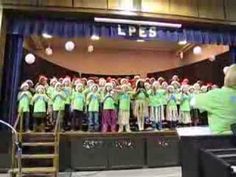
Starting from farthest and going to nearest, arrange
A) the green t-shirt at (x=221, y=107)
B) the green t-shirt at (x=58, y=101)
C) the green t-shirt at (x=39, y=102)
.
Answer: the green t-shirt at (x=58, y=101), the green t-shirt at (x=39, y=102), the green t-shirt at (x=221, y=107)

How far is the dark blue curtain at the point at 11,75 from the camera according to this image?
18.0 ft

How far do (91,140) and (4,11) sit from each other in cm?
260

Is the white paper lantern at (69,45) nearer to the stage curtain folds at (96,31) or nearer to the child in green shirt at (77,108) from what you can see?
the stage curtain folds at (96,31)

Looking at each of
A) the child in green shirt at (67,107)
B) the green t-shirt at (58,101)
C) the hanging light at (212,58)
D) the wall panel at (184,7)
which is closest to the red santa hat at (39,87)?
the green t-shirt at (58,101)

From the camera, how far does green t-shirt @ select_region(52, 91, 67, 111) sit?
19.3 ft

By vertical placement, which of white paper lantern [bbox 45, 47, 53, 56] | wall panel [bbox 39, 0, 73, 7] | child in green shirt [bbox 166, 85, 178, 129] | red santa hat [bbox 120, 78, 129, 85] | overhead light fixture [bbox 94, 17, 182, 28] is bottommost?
child in green shirt [bbox 166, 85, 178, 129]

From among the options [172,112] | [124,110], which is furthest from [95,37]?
[172,112]

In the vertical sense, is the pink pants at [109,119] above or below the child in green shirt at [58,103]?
below

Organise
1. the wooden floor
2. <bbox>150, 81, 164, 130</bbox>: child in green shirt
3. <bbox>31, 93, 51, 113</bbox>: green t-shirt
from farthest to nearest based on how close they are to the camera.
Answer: <bbox>150, 81, 164, 130</bbox>: child in green shirt < <bbox>31, 93, 51, 113</bbox>: green t-shirt < the wooden floor

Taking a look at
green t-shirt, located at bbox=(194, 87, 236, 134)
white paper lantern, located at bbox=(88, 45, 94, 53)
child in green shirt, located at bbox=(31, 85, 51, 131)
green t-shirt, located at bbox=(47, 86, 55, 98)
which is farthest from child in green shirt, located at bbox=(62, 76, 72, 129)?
green t-shirt, located at bbox=(194, 87, 236, 134)

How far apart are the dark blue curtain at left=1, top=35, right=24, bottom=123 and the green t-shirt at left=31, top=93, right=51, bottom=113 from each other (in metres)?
0.38

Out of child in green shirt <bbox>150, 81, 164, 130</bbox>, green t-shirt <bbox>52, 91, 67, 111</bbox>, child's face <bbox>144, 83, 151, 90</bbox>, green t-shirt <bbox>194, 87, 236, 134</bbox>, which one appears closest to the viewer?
green t-shirt <bbox>194, 87, 236, 134</bbox>

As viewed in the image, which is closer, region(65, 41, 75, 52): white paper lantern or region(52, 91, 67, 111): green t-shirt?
region(52, 91, 67, 111): green t-shirt

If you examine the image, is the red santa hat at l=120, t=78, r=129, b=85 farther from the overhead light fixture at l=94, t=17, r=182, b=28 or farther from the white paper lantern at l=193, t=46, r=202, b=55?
the white paper lantern at l=193, t=46, r=202, b=55
